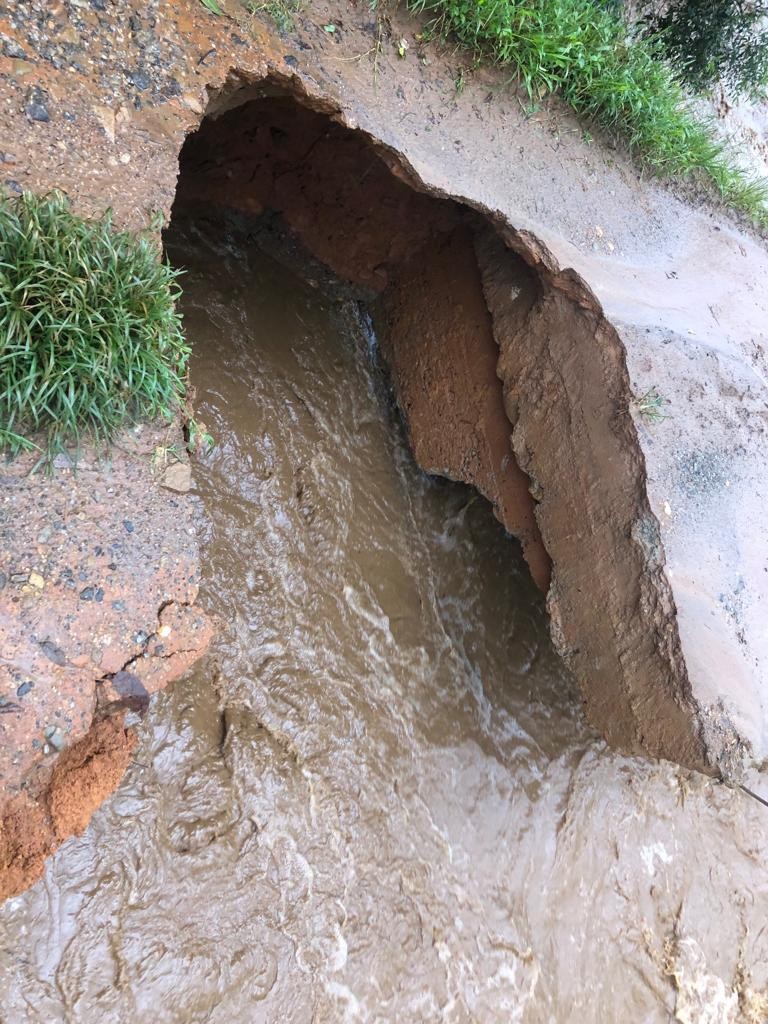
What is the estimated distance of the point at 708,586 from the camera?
9.98 feet

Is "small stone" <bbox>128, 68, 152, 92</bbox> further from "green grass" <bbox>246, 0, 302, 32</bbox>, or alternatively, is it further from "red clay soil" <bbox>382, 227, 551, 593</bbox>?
A: "red clay soil" <bbox>382, 227, 551, 593</bbox>

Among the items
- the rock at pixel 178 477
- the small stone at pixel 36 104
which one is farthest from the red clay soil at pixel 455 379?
the small stone at pixel 36 104

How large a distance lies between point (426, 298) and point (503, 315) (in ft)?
2.06

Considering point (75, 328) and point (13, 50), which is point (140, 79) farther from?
point (75, 328)

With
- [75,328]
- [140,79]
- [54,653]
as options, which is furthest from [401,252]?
[54,653]

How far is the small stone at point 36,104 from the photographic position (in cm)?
218

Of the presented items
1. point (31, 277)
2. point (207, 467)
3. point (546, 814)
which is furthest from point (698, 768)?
point (31, 277)

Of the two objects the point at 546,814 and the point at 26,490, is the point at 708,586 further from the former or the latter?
the point at 26,490

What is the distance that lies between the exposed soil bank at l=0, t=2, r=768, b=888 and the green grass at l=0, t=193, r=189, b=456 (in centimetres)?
26

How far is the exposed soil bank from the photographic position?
7.73 ft

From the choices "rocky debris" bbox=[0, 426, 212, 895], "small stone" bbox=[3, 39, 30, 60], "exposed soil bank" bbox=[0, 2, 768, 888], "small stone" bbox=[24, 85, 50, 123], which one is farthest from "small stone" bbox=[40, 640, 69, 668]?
"small stone" bbox=[3, 39, 30, 60]

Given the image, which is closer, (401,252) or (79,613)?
(79,613)

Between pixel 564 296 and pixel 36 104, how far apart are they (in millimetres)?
2252

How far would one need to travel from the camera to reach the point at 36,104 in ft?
7.18
